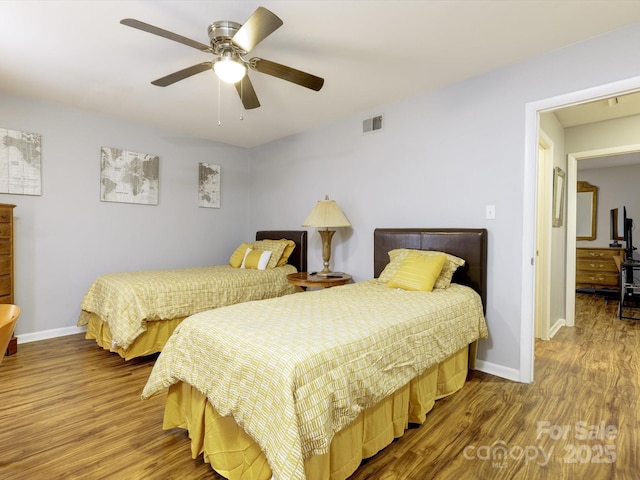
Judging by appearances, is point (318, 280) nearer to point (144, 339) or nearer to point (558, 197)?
point (144, 339)

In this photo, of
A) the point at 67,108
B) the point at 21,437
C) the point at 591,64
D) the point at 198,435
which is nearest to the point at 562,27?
the point at 591,64

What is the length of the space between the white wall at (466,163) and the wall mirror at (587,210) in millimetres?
5160

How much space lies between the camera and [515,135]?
255 centimetres

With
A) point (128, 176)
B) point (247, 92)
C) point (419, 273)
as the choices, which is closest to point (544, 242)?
point (419, 273)

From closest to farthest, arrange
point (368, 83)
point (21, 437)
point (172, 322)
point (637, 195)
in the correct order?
1. point (21, 437)
2. point (368, 83)
3. point (172, 322)
4. point (637, 195)

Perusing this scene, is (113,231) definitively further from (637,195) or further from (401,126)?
(637,195)

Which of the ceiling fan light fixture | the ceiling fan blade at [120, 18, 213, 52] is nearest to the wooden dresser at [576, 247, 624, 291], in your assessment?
the ceiling fan light fixture

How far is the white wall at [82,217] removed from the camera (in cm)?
330

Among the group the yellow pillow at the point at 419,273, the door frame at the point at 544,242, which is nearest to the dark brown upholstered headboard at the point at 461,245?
the yellow pillow at the point at 419,273

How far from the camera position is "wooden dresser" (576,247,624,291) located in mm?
5855

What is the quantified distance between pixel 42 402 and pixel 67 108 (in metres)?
2.86

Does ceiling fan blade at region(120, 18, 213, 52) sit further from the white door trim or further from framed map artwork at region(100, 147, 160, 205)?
framed map artwork at region(100, 147, 160, 205)

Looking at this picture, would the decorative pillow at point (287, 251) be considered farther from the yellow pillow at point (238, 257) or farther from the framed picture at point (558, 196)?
the framed picture at point (558, 196)

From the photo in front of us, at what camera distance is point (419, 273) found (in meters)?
2.53
